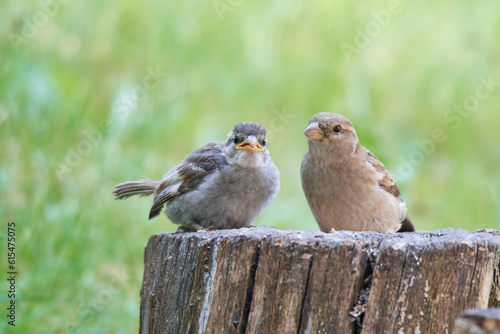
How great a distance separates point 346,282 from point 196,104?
4.44 meters

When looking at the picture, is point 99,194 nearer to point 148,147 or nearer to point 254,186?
point 148,147

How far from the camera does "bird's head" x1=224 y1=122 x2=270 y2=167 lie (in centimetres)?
376

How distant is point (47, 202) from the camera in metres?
5.32

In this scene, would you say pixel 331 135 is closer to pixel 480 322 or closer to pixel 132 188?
pixel 132 188

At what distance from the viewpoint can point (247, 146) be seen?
3729 millimetres

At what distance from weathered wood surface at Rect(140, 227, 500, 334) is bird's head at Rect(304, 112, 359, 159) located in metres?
1.46

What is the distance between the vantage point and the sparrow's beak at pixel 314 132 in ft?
12.6

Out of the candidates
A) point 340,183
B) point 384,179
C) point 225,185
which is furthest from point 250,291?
point 384,179

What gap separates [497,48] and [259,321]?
18.6ft

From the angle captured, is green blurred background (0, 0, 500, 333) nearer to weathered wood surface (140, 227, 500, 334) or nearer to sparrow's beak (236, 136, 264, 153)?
sparrow's beak (236, 136, 264, 153)

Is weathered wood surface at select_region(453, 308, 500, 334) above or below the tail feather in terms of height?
below

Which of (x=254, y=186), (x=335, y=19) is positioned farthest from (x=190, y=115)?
(x=254, y=186)

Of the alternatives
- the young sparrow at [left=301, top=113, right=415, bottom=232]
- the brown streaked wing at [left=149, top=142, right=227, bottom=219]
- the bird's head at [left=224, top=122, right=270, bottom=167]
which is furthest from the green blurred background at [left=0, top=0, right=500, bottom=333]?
the bird's head at [left=224, top=122, right=270, bottom=167]

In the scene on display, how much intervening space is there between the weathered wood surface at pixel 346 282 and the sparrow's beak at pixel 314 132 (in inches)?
53.9
